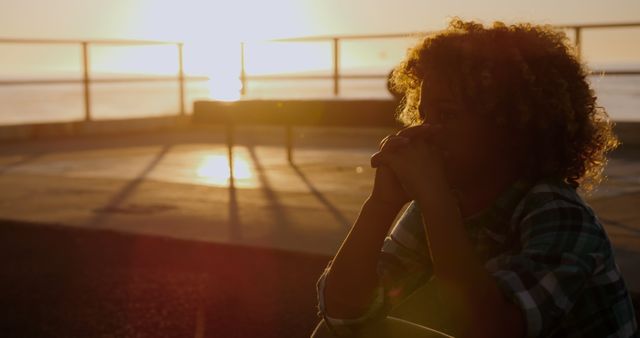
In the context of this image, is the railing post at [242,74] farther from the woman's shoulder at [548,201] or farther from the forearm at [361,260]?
the woman's shoulder at [548,201]

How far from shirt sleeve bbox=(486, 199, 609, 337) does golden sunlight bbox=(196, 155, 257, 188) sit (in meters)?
6.10

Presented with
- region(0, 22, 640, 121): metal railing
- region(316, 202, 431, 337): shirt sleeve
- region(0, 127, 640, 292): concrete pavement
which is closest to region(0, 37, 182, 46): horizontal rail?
region(0, 22, 640, 121): metal railing

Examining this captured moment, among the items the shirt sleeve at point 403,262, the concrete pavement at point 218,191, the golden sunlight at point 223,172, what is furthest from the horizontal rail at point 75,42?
the shirt sleeve at point 403,262

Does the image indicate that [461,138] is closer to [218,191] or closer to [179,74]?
[218,191]

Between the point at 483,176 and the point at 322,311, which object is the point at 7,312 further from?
the point at 483,176

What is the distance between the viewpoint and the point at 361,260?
92.3 inches

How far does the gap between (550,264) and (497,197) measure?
0.26 m

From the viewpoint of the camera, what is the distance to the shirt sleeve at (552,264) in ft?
6.42

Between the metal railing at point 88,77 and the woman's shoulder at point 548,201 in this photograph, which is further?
the metal railing at point 88,77

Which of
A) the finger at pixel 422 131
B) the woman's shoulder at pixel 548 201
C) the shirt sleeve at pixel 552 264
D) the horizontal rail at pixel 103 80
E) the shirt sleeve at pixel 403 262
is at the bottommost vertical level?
the horizontal rail at pixel 103 80

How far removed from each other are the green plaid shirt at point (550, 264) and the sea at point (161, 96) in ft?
1.31

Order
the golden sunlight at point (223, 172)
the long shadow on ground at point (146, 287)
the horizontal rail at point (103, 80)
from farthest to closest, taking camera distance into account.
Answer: the horizontal rail at point (103, 80), the golden sunlight at point (223, 172), the long shadow on ground at point (146, 287)

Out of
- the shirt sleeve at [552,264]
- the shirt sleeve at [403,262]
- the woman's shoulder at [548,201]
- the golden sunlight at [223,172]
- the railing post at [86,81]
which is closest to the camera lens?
the shirt sleeve at [552,264]

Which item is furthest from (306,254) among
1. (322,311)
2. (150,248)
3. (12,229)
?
(322,311)
